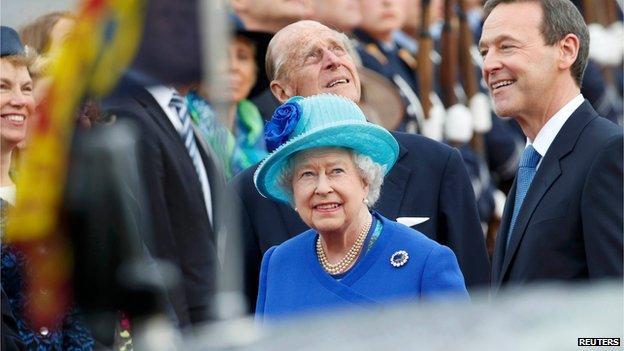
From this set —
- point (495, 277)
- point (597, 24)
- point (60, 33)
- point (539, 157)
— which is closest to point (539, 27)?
point (539, 157)

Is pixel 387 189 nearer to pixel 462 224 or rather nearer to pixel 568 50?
pixel 462 224

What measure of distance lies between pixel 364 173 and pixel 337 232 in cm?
18

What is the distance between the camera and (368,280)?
13.7ft

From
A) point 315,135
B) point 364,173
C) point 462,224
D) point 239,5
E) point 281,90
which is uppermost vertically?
point 239,5

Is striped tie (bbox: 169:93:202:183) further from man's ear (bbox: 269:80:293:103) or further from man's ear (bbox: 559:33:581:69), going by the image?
man's ear (bbox: 559:33:581:69)

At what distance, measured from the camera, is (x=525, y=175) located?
15.6ft

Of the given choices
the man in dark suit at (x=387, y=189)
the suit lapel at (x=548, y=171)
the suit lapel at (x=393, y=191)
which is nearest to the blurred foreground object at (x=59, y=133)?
the man in dark suit at (x=387, y=189)

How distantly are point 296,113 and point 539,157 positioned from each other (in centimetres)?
77

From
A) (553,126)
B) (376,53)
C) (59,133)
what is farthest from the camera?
(376,53)

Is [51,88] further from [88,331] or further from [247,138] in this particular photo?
[247,138]

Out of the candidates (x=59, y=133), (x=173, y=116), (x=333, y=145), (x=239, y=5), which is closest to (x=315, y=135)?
(x=333, y=145)

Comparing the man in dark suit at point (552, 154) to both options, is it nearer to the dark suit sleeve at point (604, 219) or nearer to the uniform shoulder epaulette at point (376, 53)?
the dark suit sleeve at point (604, 219)

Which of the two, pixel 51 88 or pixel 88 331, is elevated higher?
pixel 51 88

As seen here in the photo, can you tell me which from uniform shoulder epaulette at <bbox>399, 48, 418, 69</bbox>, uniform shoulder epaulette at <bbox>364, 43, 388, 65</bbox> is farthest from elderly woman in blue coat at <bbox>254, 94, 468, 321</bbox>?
uniform shoulder epaulette at <bbox>399, 48, 418, 69</bbox>
